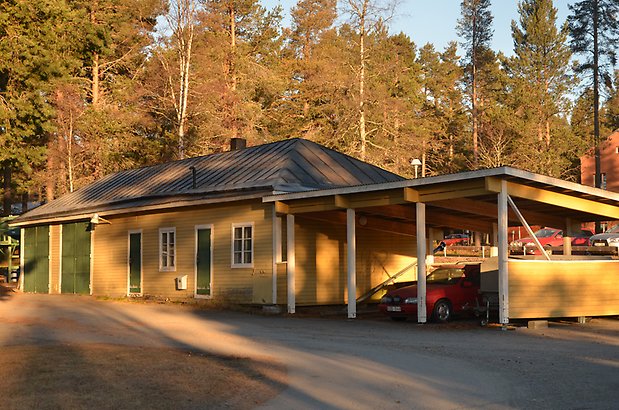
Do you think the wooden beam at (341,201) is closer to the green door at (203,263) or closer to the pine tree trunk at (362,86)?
the green door at (203,263)

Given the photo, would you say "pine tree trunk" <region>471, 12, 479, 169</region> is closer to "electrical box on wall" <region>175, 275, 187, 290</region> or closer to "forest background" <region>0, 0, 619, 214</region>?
"forest background" <region>0, 0, 619, 214</region>

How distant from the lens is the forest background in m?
33.5

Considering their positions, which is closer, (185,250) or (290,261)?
(290,261)

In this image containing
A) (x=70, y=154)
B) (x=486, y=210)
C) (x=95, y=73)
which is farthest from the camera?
(x=95, y=73)

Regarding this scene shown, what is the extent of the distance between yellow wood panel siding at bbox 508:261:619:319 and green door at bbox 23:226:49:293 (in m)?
21.2

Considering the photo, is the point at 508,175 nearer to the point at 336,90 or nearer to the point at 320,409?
the point at 320,409

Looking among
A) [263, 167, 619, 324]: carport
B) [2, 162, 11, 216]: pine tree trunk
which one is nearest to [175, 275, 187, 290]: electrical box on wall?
[263, 167, 619, 324]: carport

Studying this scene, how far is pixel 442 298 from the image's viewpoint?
63.2ft

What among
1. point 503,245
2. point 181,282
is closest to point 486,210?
point 503,245

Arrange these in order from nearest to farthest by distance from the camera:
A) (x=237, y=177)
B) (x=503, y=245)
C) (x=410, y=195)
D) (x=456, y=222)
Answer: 1. (x=503, y=245)
2. (x=410, y=195)
3. (x=237, y=177)
4. (x=456, y=222)

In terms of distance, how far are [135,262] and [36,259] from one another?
7.73 metres

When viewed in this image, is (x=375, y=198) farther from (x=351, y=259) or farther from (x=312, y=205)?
(x=312, y=205)

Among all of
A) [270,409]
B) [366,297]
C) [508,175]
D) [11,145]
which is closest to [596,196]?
[508,175]

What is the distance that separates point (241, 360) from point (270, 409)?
3662 millimetres
